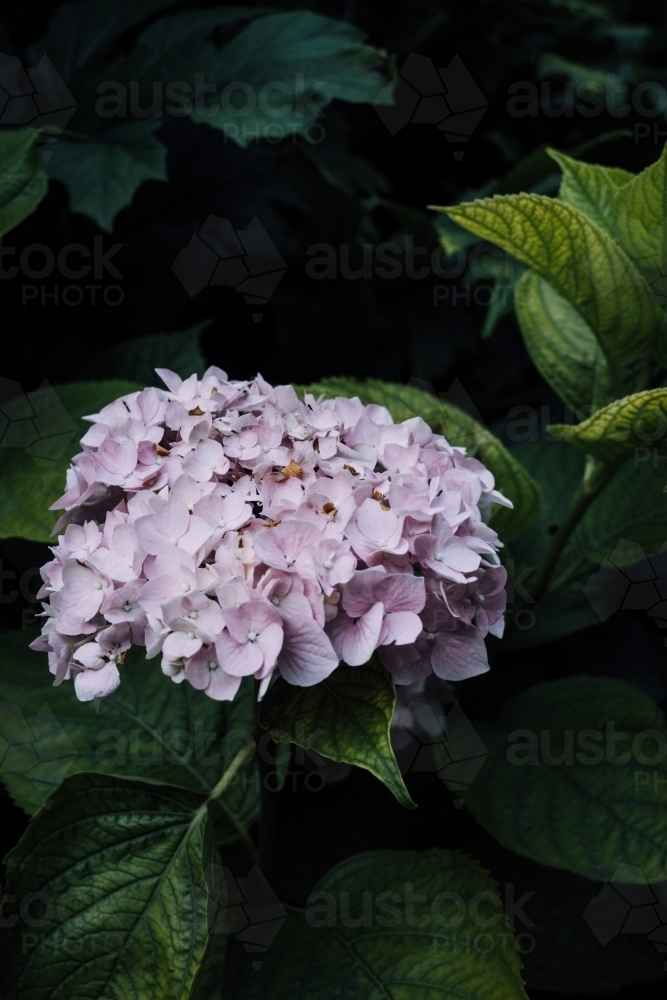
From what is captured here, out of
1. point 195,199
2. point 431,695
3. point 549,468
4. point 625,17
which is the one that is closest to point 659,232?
point 549,468

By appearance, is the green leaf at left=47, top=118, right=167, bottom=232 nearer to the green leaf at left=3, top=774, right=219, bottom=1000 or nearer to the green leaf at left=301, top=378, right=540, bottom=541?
the green leaf at left=301, top=378, right=540, bottom=541

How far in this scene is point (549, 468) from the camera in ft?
3.76

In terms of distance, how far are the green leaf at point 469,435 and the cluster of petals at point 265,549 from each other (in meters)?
0.18

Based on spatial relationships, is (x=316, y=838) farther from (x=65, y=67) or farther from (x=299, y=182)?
(x=65, y=67)

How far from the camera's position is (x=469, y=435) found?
3.02ft

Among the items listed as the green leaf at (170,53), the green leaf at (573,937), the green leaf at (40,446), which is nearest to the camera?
the green leaf at (40,446)

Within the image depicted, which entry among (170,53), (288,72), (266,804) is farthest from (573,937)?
(170,53)

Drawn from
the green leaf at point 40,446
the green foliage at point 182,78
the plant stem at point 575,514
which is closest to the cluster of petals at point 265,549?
the green leaf at point 40,446

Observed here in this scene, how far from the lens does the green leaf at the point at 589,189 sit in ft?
3.00

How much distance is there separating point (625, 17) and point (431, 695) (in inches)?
91.4

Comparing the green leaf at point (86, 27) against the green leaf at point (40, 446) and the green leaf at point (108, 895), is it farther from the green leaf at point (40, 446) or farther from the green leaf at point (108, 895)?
the green leaf at point (108, 895)

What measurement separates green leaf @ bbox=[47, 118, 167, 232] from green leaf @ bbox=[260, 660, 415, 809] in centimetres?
61

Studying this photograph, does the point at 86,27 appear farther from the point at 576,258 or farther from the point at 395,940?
the point at 395,940

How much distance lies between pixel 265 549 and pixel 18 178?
0.54 m
